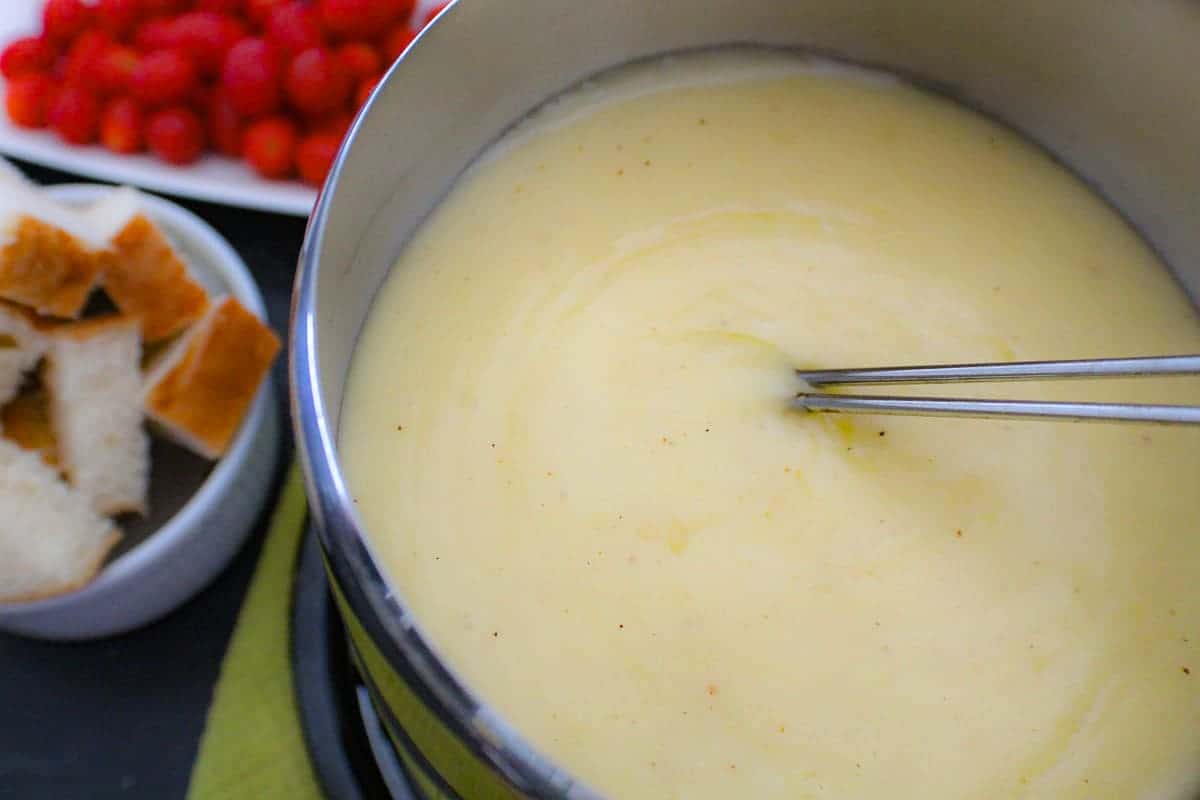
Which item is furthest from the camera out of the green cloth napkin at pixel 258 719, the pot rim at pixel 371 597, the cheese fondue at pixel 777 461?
the green cloth napkin at pixel 258 719

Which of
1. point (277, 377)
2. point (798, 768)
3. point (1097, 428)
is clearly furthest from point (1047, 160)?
point (277, 377)

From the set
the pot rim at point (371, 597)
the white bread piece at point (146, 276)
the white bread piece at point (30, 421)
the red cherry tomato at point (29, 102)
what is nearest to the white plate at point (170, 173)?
the red cherry tomato at point (29, 102)

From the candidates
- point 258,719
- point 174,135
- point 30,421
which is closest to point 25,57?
point 174,135

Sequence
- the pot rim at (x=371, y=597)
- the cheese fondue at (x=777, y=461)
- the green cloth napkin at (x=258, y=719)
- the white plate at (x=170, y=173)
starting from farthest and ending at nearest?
the white plate at (x=170, y=173)
the green cloth napkin at (x=258, y=719)
the cheese fondue at (x=777, y=461)
the pot rim at (x=371, y=597)

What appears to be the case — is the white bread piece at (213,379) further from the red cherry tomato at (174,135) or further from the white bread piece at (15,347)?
the red cherry tomato at (174,135)

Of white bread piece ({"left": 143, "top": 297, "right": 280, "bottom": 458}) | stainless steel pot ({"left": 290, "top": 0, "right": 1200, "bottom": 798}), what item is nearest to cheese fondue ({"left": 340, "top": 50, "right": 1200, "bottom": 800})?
stainless steel pot ({"left": 290, "top": 0, "right": 1200, "bottom": 798})

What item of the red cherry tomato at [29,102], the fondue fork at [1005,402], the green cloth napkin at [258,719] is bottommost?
the green cloth napkin at [258,719]

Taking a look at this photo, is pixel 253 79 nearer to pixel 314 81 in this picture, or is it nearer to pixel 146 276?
pixel 314 81
